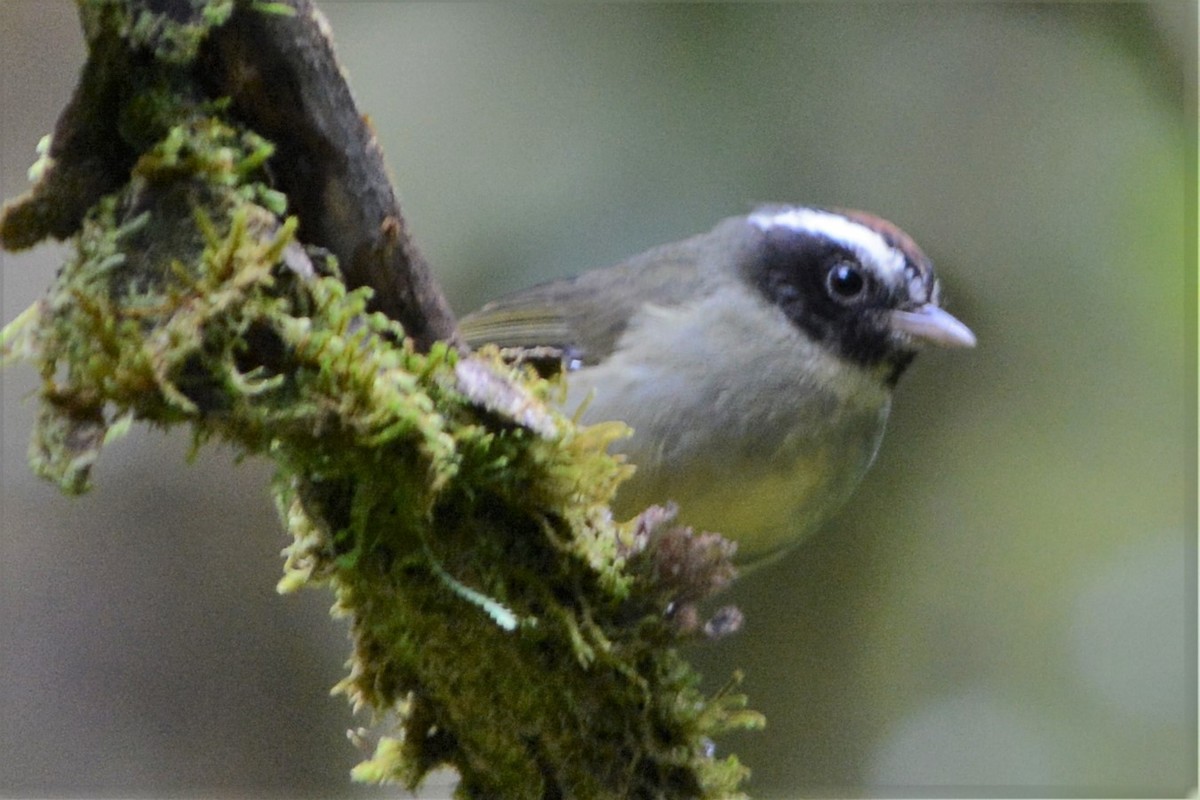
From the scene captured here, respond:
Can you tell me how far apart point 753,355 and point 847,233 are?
0.41 meters

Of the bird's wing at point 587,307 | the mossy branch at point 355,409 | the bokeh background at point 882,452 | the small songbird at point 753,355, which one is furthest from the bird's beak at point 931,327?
the bokeh background at point 882,452

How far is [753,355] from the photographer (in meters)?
2.32

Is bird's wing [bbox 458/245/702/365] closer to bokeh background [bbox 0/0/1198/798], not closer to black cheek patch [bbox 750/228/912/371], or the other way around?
black cheek patch [bbox 750/228/912/371]

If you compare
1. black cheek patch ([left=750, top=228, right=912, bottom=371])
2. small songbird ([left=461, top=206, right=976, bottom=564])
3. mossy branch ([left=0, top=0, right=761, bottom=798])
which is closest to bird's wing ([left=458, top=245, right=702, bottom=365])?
small songbird ([left=461, top=206, right=976, bottom=564])

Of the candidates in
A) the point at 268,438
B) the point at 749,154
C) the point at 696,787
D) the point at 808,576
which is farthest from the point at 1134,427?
the point at 268,438

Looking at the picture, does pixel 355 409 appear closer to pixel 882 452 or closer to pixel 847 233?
pixel 847 233

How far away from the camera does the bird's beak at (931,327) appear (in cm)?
233

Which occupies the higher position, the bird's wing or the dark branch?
the dark branch

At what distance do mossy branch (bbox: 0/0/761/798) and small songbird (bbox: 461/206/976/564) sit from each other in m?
0.65

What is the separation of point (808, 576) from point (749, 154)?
6.08ft

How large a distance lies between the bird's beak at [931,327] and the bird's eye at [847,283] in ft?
0.33

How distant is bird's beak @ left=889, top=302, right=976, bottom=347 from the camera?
91.8 inches

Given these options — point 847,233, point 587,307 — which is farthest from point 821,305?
point 587,307

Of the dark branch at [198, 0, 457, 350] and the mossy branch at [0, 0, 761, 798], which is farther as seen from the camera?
the dark branch at [198, 0, 457, 350]
